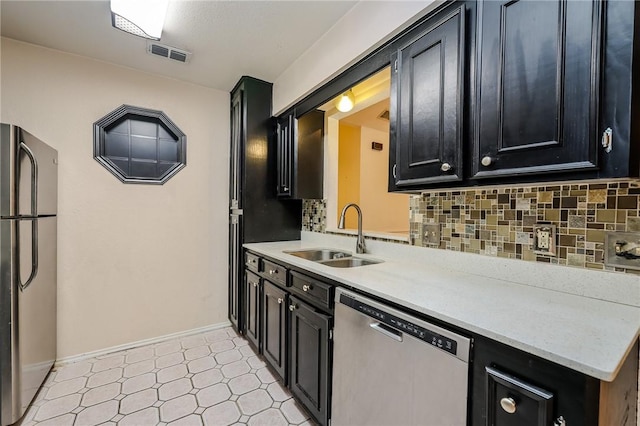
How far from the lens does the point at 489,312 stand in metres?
0.89

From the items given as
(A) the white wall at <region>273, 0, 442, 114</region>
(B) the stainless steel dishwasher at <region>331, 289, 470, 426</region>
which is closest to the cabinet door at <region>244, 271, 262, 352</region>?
(B) the stainless steel dishwasher at <region>331, 289, 470, 426</region>

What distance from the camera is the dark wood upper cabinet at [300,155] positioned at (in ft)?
8.12

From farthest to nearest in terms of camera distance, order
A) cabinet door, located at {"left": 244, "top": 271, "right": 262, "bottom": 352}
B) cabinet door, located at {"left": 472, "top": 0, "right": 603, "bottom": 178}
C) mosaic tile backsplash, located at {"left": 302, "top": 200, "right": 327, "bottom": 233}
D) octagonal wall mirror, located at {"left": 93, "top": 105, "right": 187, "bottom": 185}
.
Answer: mosaic tile backsplash, located at {"left": 302, "top": 200, "right": 327, "bottom": 233}, octagonal wall mirror, located at {"left": 93, "top": 105, "right": 187, "bottom": 185}, cabinet door, located at {"left": 244, "top": 271, "right": 262, "bottom": 352}, cabinet door, located at {"left": 472, "top": 0, "right": 603, "bottom": 178}

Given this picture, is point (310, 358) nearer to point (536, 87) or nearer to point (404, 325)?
point (404, 325)

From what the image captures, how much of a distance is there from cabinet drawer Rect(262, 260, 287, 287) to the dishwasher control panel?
601 millimetres

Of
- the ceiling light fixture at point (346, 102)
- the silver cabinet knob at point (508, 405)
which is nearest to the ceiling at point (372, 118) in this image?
the ceiling light fixture at point (346, 102)

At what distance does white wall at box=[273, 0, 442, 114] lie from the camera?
136 cm

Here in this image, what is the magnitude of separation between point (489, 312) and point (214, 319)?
8.73ft

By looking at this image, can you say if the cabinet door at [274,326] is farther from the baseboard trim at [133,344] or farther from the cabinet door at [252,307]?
the baseboard trim at [133,344]

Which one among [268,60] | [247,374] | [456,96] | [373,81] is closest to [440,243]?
[456,96]

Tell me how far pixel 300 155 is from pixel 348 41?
3.31 ft

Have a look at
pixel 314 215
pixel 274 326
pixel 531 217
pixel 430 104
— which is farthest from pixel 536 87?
pixel 314 215

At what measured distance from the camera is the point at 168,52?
84.8 inches

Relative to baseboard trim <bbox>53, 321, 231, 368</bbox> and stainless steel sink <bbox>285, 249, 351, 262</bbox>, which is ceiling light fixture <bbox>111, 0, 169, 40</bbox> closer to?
stainless steel sink <bbox>285, 249, 351, 262</bbox>
